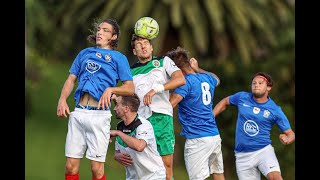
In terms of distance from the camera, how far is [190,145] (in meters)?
12.8

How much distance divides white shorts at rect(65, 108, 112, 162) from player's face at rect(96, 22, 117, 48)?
0.84m

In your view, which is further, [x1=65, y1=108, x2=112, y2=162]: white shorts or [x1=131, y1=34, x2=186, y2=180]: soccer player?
[x1=131, y1=34, x2=186, y2=180]: soccer player

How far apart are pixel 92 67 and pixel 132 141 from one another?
105cm

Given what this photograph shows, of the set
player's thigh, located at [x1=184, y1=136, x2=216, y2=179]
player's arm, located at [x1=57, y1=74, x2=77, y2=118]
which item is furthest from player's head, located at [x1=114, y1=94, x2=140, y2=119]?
player's thigh, located at [x1=184, y1=136, x2=216, y2=179]

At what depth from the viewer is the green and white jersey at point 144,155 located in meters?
11.3

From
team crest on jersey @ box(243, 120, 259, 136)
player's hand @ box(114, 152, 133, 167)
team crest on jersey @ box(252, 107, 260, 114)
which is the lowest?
player's hand @ box(114, 152, 133, 167)

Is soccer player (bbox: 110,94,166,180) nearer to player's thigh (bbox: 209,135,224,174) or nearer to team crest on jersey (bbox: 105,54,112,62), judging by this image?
team crest on jersey (bbox: 105,54,112,62)

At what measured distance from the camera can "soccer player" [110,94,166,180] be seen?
11250 mm

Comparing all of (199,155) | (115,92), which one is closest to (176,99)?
(199,155)

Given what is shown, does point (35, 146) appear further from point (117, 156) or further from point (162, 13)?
point (117, 156)

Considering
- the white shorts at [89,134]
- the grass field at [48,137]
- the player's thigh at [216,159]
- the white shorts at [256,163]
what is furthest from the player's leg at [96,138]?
the grass field at [48,137]

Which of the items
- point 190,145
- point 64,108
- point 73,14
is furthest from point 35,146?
point 64,108

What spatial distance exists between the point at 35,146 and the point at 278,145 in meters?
7.06

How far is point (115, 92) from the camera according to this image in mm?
10648
